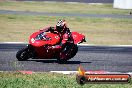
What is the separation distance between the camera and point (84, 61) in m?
16.3

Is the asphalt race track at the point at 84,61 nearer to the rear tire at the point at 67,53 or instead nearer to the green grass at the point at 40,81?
the rear tire at the point at 67,53

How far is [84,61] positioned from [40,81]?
5.46 m

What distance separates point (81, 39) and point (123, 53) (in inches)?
139

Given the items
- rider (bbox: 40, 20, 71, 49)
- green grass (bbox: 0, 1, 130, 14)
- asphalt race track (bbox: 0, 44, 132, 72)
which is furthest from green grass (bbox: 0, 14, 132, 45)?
rider (bbox: 40, 20, 71, 49)

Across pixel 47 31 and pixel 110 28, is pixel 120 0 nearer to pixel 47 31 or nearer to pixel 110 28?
pixel 110 28

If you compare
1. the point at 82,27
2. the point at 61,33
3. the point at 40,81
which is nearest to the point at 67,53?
the point at 61,33

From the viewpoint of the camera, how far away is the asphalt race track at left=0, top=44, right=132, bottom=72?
14617 mm

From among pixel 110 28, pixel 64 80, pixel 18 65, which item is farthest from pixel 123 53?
pixel 110 28

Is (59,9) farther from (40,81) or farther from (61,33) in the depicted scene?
(40,81)

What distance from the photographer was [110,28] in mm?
29422

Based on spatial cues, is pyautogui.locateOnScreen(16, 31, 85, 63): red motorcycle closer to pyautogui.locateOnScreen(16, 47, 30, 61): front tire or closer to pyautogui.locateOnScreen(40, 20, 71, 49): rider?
pyautogui.locateOnScreen(16, 47, 30, 61): front tire

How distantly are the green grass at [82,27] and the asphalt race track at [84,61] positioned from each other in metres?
3.04

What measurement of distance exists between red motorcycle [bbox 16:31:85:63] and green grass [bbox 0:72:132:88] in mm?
3088

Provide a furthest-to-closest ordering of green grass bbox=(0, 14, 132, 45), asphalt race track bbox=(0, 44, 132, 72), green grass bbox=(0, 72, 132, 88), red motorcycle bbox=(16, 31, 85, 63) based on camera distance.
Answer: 1. green grass bbox=(0, 14, 132, 45)
2. red motorcycle bbox=(16, 31, 85, 63)
3. asphalt race track bbox=(0, 44, 132, 72)
4. green grass bbox=(0, 72, 132, 88)
